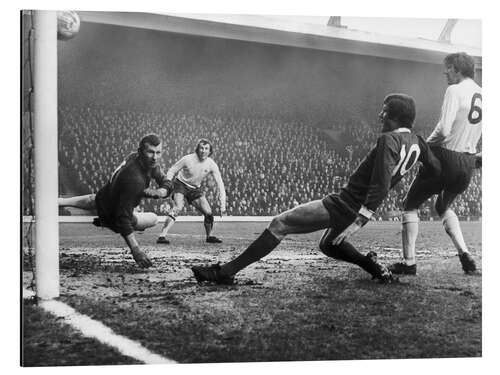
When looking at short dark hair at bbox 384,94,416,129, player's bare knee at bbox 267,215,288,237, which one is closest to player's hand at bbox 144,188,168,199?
player's bare knee at bbox 267,215,288,237

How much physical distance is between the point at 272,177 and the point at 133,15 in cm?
145

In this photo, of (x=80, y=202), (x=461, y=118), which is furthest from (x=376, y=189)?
(x=80, y=202)

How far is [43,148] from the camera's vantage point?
14.6 feet

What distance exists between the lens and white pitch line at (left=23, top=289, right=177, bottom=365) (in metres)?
4.38

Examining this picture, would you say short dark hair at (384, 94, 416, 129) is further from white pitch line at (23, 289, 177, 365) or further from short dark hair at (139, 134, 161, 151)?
white pitch line at (23, 289, 177, 365)

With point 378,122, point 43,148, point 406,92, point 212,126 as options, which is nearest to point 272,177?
point 212,126

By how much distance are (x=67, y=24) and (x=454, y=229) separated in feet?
10.1

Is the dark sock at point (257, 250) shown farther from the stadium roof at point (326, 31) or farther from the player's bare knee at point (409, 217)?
the stadium roof at point (326, 31)

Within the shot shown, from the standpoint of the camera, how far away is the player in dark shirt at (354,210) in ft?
15.8

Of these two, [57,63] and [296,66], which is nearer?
[57,63]

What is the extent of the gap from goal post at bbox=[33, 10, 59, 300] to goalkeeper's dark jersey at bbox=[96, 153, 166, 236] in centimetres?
33

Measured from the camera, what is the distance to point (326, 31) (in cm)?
491

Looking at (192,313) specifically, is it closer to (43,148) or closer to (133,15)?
(43,148)

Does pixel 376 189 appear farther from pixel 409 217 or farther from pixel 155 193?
pixel 155 193
